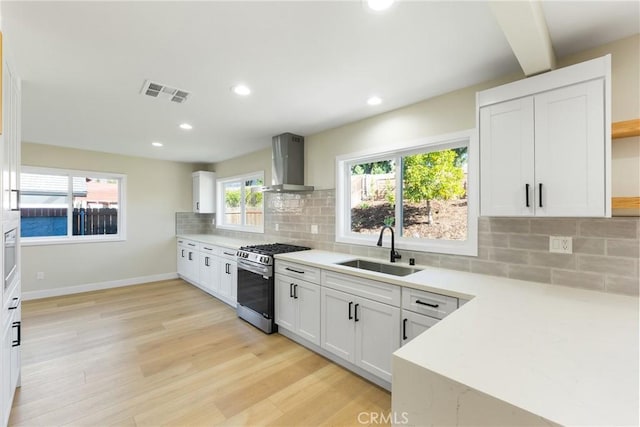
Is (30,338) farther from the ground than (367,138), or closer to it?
closer to it

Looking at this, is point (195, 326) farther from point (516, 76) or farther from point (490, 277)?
point (516, 76)

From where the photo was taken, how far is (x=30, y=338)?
9.93 ft

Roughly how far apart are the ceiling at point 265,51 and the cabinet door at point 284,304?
179 centimetres

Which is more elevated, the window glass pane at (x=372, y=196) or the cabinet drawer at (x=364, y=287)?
the window glass pane at (x=372, y=196)

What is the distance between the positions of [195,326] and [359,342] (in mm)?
2124

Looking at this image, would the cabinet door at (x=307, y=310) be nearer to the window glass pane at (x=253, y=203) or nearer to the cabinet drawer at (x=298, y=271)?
the cabinet drawer at (x=298, y=271)

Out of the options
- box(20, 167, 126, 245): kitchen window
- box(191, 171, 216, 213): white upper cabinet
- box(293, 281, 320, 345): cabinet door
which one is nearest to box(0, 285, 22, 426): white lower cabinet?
box(293, 281, 320, 345): cabinet door

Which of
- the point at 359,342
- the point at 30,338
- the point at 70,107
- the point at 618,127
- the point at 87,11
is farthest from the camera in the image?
the point at 30,338

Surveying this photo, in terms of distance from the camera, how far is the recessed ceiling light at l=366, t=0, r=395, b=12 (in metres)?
1.35

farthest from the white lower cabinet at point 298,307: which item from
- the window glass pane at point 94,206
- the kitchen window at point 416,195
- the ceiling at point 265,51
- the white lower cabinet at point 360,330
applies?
the window glass pane at point 94,206

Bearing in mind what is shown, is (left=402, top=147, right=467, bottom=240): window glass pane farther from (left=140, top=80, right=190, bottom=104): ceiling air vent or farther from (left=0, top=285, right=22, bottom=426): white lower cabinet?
(left=0, top=285, right=22, bottom=426): white lower cabinet

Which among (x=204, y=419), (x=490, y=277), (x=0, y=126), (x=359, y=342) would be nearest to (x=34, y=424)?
(x=204, y=419)

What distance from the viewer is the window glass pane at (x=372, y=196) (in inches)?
119

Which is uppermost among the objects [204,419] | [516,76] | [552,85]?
[516,76]
